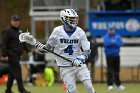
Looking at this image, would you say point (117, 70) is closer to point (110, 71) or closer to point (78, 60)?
point (110, 71)

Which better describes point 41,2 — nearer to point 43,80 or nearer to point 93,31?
point 93,31

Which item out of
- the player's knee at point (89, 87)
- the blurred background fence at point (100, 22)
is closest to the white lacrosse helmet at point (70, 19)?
the player's knee at point (89, 87)

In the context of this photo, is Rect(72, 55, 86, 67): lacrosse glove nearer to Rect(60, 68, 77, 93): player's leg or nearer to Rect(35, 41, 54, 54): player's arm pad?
Rect(60, 68, 77, 93): player's leg

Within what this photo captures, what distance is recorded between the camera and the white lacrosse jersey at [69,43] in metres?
14.0

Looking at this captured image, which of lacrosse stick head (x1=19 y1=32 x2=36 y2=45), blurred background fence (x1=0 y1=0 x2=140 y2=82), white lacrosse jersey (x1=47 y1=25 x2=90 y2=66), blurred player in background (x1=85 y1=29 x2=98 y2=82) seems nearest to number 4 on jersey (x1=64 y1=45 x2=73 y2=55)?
white lacrosse jersey (x1=47 y1=25 x2=90 y2=66)

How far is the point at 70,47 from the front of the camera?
46.0ft

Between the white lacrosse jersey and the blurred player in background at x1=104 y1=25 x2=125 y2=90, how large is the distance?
23.6 ft

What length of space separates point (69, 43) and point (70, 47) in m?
0.08

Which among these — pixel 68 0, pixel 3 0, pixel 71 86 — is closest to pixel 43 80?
pixel 68 0

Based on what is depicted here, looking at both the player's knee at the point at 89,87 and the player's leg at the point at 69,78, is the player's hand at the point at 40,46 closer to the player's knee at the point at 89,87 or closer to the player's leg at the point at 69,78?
the player's leg at the point at 69,78

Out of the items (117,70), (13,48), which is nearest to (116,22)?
(117,70)

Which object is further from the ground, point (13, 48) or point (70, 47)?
point (70, 47)

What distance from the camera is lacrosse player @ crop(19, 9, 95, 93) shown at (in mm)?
13906

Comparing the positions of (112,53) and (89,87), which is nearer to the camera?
(89,87)
